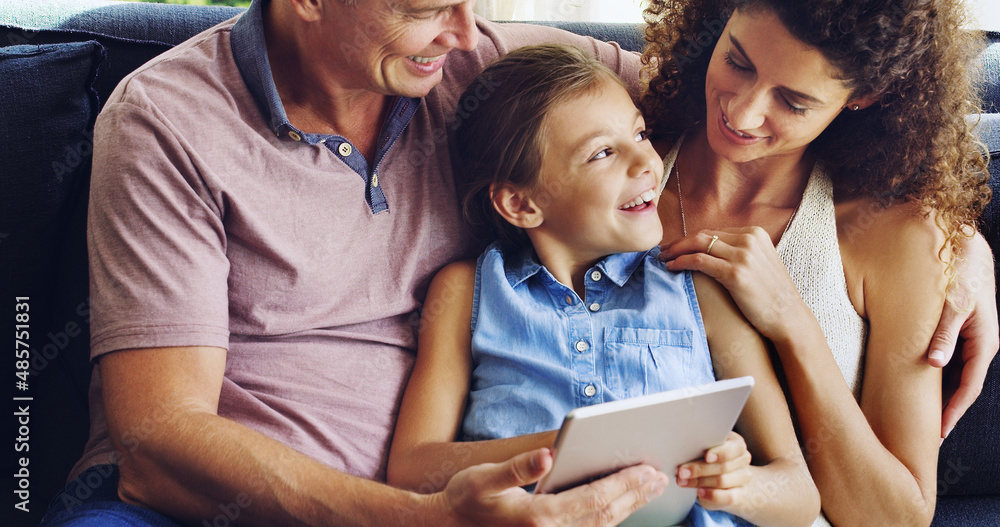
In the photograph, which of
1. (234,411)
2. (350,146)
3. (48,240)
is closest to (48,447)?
(48,240)

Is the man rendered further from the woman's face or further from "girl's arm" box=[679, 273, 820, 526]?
the woman's face

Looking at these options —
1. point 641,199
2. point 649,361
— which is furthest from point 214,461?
point 641,199

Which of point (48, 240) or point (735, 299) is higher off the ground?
point (735, 299)

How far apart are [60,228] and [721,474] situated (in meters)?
1.32

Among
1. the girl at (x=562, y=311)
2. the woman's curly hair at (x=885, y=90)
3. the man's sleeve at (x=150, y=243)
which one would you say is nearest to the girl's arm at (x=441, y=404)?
the girl at (x=562, y=311)

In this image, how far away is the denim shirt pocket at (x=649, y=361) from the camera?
1.30m

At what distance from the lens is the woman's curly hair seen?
1.23m

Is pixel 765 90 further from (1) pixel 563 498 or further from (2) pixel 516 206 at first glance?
(1) pixel 563 498

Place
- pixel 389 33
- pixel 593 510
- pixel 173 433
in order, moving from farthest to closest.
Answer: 1. pixel 389 33
2. pixel 173 433
3. pixel 593 510

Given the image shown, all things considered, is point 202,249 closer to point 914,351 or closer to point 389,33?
point 389,33

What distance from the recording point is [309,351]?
1.38 m

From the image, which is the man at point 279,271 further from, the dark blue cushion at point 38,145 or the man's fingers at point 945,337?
the man's fingers at point 945,337

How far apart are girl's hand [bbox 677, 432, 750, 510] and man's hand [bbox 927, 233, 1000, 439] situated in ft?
1.49

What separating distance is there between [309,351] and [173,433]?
284mm
